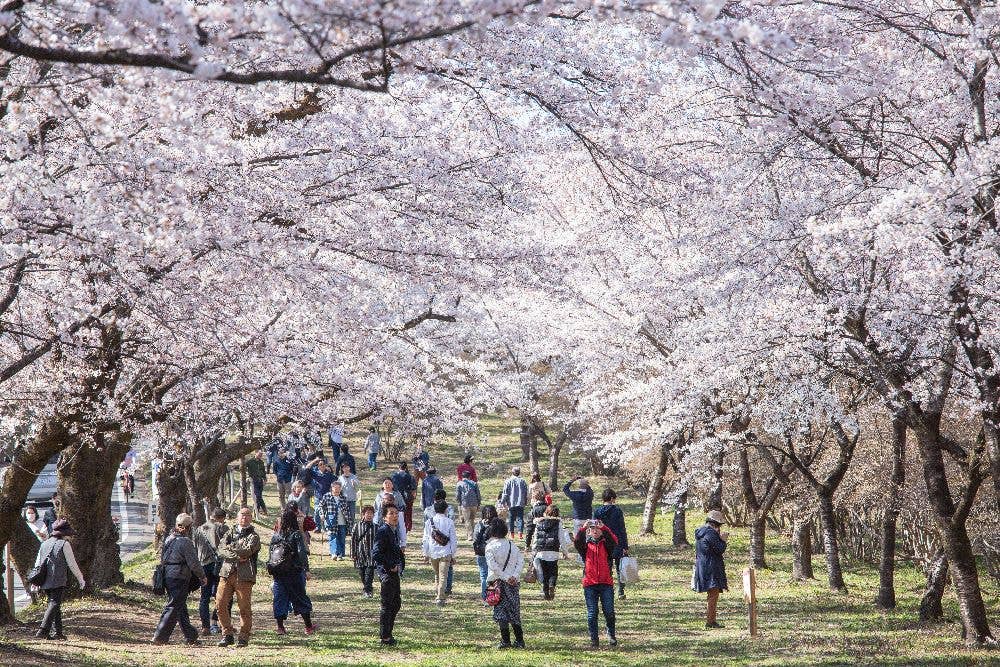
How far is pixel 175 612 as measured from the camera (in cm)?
1226

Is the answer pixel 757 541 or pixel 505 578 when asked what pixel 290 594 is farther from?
pixel 757 541

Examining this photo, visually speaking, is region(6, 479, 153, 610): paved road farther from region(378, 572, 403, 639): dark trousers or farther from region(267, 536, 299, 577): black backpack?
region(378, 572, 403, 639): dark trousers

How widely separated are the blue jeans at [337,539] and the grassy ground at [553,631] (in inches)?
49.7

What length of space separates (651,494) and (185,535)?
53.8 feet

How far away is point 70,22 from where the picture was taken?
6637mm

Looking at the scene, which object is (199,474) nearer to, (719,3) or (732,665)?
(732,665)

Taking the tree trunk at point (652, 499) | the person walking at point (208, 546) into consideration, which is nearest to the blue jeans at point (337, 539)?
the person walking at point (208, 546)

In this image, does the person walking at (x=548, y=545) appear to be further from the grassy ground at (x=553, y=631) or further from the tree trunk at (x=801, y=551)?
the tree trunk at (x=801, y=551)

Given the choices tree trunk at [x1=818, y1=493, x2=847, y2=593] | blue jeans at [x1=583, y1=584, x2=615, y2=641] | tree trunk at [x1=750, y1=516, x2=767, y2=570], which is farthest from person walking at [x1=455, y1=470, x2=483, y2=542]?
blue jeans at [x1=583, y1=584, x2=615, y2=641]

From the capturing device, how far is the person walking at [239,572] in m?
12.2

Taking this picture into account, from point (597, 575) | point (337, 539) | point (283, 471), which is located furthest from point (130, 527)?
point (597, 575)

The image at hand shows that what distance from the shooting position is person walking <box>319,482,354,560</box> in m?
20.1

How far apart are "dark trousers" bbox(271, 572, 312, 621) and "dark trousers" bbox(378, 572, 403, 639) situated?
4.23 ft

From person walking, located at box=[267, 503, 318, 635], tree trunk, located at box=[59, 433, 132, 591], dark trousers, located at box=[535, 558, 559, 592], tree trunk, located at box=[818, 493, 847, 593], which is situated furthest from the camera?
tree trunk, located at box=[818, 493, 847, 593]
